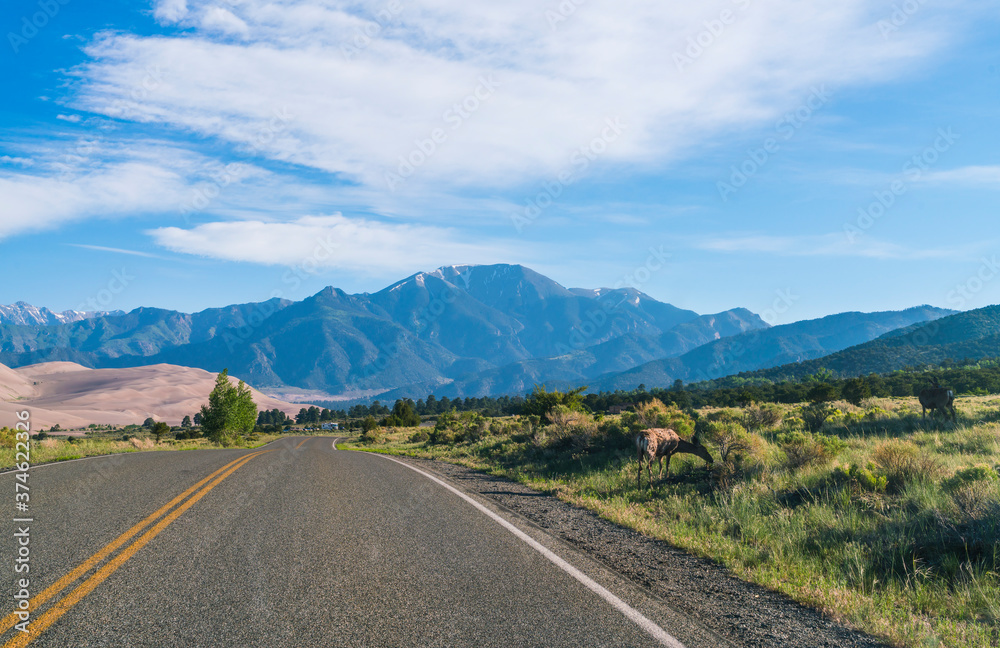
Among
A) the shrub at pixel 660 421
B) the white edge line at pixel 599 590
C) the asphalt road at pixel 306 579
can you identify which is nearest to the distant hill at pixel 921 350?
the shrub at pixel 660 421

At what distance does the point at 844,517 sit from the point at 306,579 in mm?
7308

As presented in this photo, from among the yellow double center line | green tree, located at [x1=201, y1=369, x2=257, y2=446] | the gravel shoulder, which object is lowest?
green tree, located at [x1=201, y1=369, x2=257, y2=446]

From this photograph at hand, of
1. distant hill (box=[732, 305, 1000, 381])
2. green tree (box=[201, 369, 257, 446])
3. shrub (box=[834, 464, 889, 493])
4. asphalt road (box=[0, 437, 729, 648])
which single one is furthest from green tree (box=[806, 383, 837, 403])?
distant hill (box=[732, 305, 1000, 381])

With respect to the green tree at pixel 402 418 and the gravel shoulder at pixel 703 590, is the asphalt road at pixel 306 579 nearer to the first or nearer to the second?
the gravel shoulder at pixel 703 590

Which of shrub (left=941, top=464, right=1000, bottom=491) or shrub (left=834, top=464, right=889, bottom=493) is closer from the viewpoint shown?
shrub (left=941, top=464, right=1000, bottom=491)

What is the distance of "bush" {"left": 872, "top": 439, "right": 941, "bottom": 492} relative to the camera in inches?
354

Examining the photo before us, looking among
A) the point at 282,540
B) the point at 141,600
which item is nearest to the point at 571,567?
the point at 282,540

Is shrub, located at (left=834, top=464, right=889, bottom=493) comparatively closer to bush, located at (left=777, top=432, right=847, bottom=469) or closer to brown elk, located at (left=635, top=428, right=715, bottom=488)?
bush, located at (left=777, top=432, right=847, bottom=469)

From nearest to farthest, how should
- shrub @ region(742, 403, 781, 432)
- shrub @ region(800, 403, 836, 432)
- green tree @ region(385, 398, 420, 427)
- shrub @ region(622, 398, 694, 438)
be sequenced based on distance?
shrub @ region(622, 398, 694, 438) → shrub @ region(742, 403, 781, 432) → shrub @ region(800, 403, 836, 432) → green tree @ region(385, 398, 420, 427)

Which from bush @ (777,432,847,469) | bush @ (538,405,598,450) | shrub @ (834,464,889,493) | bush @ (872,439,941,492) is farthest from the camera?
bush @ (538,405,598,450)

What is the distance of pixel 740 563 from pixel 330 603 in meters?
4.68

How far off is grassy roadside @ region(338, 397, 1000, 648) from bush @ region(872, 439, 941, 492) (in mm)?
24

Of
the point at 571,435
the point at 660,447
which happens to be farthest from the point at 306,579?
the point at 571,435

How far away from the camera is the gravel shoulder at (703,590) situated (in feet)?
13.8
